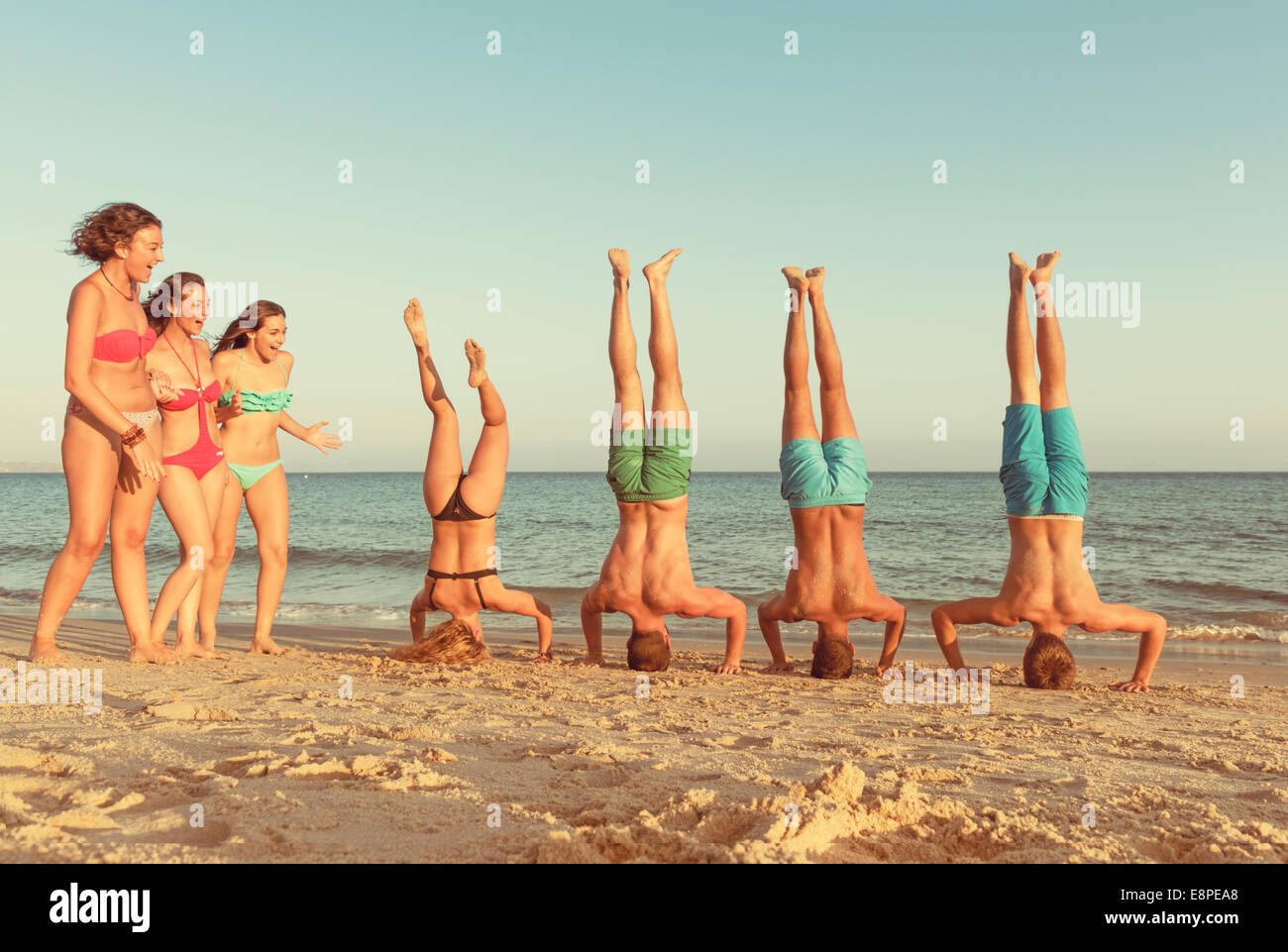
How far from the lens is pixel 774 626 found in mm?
6352

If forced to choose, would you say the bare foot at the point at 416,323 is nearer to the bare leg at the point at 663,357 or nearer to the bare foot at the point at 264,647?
the bare leg at the point at 663,357

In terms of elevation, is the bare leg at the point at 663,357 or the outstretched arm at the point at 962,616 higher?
the bare leg at the point at 663,357

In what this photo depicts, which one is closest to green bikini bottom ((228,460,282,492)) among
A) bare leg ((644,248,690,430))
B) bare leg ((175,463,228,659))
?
bare leg ((175,463,228,659))

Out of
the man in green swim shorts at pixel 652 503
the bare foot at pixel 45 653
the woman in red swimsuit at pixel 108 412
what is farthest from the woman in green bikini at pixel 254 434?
the man in green swim shorts at pixel 652 503

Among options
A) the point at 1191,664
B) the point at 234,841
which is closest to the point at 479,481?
the point at 234,841

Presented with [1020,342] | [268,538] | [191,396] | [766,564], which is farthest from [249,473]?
[766,564]

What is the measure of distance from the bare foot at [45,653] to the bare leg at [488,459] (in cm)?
281

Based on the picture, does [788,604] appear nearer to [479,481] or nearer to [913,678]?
[913,678]

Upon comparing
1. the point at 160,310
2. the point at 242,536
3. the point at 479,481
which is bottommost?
the point at 242,536

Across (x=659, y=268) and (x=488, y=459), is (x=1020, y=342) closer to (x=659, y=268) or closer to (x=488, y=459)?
(x=659, y=268)

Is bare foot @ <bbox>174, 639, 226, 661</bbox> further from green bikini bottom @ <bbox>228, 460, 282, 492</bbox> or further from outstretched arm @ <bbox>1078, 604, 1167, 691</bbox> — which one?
outstretched arm @ <bbox>1078, 604, 1167, 691</bbox>

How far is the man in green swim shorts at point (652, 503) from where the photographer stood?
6135 millimetres
